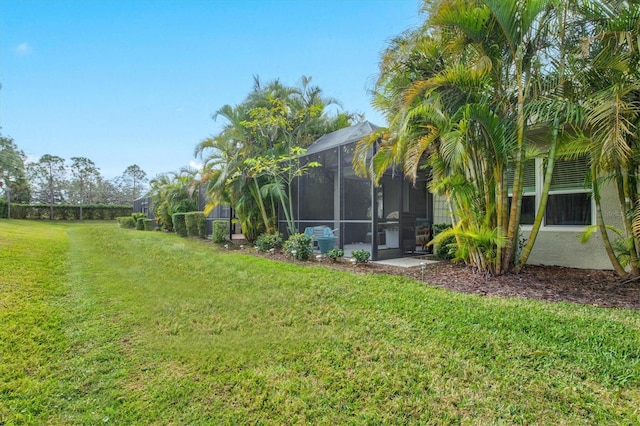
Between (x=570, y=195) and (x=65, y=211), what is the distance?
Answer: 3931cm

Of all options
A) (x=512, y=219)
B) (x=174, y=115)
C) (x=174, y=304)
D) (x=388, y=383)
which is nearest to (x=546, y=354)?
(x=388, y=383)

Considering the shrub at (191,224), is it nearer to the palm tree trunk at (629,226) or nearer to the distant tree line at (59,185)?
the palm tree trunk at (629,226)

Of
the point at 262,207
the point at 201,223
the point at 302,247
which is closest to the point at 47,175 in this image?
the point at 201,223

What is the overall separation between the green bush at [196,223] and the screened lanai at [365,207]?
5670 mm

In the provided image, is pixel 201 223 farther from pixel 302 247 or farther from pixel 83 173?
pixel 83 173

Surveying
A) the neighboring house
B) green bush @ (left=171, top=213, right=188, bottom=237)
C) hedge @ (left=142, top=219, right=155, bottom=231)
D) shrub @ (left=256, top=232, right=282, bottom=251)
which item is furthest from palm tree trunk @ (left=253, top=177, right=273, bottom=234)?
hedge @ (left=142, top=219, right=155, bottom=231)

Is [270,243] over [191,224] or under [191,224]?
under

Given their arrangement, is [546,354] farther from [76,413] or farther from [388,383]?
[76,413]

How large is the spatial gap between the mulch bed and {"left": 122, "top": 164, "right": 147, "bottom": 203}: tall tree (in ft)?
168

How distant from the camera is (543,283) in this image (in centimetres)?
500

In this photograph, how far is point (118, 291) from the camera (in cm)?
516

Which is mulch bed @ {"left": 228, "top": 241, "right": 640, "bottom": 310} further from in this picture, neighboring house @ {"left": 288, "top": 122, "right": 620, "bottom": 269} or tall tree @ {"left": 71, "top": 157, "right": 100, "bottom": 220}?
tall tree @ {"left": 71, "top": 157, "right": 100, "bottom": 220}

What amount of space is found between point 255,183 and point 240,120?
2.08 m

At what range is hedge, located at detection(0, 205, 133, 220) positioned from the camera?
91.4 feet
